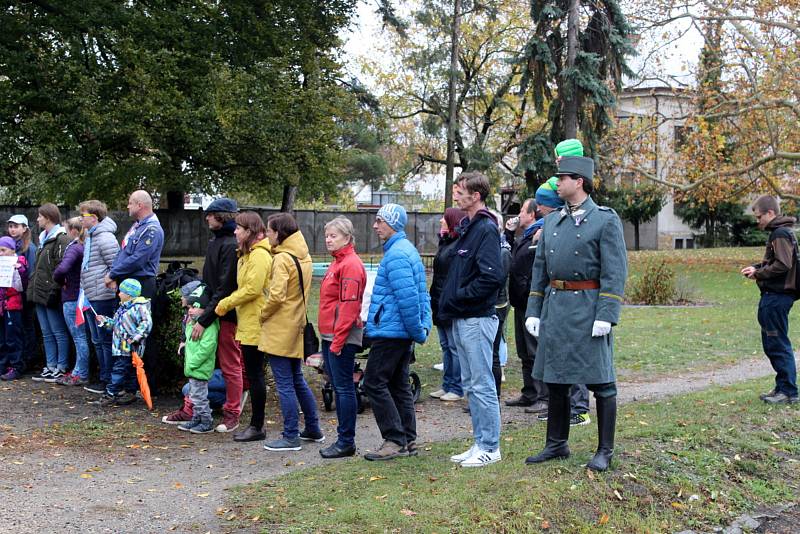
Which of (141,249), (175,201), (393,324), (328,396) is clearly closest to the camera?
(393,324)

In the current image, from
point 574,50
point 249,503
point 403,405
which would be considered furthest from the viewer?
point 574,50

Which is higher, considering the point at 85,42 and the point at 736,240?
the point at 85,42

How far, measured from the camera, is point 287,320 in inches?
287

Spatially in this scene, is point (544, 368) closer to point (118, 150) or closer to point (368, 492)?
point (368, 492)

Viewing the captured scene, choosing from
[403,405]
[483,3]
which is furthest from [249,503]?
[483,3]

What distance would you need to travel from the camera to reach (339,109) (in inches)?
995

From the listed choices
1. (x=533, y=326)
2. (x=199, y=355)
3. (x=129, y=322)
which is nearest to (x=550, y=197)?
(x=533, y=326)

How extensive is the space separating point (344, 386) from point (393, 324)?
0.77 m

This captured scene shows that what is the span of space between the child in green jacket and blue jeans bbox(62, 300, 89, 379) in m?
2.52

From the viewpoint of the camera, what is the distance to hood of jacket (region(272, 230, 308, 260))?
24.1 feet

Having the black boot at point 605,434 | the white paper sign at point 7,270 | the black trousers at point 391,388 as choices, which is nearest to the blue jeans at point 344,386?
the black trousers at point 391,388

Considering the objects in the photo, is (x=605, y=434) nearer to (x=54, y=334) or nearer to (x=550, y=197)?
(x=550, y=197)

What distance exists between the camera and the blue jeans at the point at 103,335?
9305 millimetres

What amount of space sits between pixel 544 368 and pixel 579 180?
1332 millimetres
